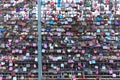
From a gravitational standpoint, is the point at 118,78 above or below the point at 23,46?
below

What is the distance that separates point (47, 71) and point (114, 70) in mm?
1161

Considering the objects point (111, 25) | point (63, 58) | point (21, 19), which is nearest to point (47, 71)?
point (63, 58)

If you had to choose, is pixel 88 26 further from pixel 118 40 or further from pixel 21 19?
pixel 21 19

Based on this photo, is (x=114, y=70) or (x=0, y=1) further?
(x=0, y=1)

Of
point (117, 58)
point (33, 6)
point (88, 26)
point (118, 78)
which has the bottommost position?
point (118, 78)

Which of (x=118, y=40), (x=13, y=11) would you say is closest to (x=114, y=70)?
(x=118, y=40)

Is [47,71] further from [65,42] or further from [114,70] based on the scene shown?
[114,70]

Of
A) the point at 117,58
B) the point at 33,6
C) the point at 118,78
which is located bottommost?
the point at 118,78

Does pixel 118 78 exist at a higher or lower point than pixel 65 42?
lower

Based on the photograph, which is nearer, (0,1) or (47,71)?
(47,71)

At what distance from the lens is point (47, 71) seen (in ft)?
16.8

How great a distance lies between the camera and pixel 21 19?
17.6 ft

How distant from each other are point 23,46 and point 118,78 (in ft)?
5.73

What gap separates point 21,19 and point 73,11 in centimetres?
95
